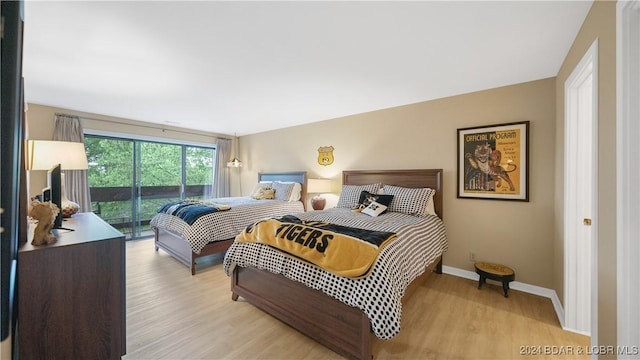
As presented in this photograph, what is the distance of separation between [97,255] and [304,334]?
1453mm

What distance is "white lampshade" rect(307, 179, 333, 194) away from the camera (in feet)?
13.7

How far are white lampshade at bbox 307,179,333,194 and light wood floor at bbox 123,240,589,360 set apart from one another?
6.40 feet

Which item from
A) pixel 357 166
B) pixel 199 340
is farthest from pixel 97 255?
pixel 357 166

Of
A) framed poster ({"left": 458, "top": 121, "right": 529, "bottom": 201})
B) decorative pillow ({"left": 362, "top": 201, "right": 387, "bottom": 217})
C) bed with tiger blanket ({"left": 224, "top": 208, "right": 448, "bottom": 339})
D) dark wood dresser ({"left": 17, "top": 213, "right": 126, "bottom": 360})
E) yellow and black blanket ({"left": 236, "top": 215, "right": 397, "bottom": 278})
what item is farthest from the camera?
decorative pillow ({"left": 362, "top": 201, "right": 387, "bottom": 217})

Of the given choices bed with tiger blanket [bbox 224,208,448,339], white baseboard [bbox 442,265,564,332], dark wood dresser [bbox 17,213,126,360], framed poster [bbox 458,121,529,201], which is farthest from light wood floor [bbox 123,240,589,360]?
framed poster [bbox 458,121,529,201]

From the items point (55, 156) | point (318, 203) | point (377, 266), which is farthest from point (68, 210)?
point (318, 203)

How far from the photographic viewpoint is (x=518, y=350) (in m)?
1.75

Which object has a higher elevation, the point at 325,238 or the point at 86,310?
the point at 325,238

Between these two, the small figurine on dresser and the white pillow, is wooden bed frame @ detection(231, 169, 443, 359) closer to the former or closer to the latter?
the small figurine on dresser

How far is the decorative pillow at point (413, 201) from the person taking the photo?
2965 millimetres

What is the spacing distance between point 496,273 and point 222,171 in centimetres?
550

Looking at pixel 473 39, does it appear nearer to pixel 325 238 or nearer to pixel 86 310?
pixel 325 238

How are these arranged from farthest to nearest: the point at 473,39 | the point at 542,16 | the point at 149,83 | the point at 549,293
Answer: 1. the point at 149,83
2. the point at 549,293
3. the point at 473,39
4. the point at 542,16

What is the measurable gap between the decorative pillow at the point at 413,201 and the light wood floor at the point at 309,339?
2.88ft
